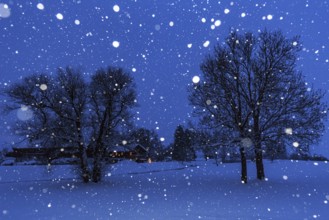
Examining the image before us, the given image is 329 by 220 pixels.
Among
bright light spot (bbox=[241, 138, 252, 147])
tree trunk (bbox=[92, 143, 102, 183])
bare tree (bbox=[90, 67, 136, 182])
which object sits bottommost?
tree trunk (bbox=[92, 143, 102, 183])

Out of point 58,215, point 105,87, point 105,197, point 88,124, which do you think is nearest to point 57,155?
point 88,124

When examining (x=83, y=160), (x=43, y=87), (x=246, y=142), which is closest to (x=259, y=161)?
(x=246, y=142)

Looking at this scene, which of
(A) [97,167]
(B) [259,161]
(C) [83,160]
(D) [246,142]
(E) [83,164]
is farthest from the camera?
(A) [97,167]

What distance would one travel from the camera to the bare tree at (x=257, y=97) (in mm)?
21734

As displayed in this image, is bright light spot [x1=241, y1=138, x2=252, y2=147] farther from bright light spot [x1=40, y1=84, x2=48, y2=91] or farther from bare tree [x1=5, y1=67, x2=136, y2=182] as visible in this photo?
bright light spot [x1=40, y1=84, x2=48, y2=91]

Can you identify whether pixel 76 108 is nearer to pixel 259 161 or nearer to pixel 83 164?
pixel 83 164

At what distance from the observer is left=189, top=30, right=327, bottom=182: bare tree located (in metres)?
21.7

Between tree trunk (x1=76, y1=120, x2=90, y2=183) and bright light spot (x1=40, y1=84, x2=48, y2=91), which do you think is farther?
tree trunk (x1=76, y1=120, x2=90, y2=183)

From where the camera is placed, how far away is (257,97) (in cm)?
2269

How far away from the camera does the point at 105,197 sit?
17547 mm

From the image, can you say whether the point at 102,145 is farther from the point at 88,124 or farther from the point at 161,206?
the point at 161,206

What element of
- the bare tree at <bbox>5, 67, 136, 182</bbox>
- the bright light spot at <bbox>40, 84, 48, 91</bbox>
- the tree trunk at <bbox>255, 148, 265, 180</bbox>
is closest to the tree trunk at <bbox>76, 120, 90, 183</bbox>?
the bare tree at <bbox>5, 67, 136, 182</bbox>

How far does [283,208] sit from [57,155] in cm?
1800

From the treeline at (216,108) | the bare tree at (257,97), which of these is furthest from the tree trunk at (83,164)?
the bare tree at (257,97)
